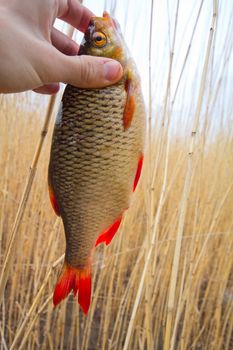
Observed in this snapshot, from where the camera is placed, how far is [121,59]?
0.62 metres

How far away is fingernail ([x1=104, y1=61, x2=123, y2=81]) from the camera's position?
575 mm

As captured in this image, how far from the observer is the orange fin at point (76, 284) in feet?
1.98

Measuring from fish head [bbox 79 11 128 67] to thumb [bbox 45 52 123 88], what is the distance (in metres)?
0.02

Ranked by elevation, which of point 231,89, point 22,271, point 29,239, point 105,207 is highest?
point 231,89

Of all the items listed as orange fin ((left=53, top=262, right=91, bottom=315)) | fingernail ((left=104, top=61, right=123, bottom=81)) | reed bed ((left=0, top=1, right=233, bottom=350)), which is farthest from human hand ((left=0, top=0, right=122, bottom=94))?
reed bed ((left=0, top=1, right=233, bottom=350))

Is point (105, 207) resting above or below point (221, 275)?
above

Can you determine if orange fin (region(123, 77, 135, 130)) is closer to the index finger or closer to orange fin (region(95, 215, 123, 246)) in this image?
orange fin (region(95, 215, 123, 246))

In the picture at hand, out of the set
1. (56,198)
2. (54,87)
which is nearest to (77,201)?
(56,198)

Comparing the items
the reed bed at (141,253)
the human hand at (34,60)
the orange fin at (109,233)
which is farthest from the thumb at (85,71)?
the reed bed at (141,253)

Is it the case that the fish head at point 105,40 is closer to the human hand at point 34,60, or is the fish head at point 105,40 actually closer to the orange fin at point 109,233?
the human hand at point 34,60

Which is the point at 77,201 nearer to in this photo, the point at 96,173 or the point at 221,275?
the point at 96,173

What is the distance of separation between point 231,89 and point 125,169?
112 cm

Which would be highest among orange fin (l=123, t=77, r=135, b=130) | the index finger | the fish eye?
the index finger

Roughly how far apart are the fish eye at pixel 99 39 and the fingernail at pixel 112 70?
45mm
